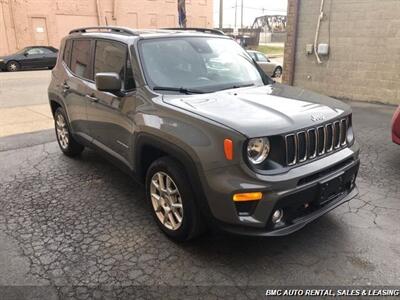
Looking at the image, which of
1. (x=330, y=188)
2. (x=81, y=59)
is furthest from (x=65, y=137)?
(x=330, y=188)

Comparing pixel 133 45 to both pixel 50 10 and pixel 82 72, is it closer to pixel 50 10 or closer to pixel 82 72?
pixel 82 72

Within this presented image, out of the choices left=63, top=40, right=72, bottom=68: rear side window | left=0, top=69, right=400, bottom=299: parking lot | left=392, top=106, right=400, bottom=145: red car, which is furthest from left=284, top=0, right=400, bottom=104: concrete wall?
left=63, top=40, right=72, bottom=68: rear side window

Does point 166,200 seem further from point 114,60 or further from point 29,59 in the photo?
point 29,59

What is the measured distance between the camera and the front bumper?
282 centimetres

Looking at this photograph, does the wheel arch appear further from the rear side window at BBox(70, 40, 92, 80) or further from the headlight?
the rear side window at BBox(70, 40, 92, 80)

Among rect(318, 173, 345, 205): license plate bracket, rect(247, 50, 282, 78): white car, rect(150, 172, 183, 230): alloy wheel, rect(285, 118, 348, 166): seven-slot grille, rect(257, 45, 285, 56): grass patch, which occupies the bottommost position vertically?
rect(257, 45, 285, 56): grass patch

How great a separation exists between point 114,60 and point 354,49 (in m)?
7.61

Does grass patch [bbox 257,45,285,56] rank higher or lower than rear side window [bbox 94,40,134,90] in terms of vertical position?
lower

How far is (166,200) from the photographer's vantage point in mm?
3490

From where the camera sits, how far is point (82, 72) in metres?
4.91

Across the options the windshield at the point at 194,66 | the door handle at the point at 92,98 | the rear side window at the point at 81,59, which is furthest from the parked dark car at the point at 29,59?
the windshield at the point at 194,66

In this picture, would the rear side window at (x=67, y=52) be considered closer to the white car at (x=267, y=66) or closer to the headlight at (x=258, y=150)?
the headlight at (x=258, y=150)

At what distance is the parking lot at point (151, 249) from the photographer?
298 cm

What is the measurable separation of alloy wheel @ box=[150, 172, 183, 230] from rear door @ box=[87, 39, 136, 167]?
1.76 feet
